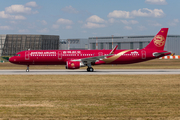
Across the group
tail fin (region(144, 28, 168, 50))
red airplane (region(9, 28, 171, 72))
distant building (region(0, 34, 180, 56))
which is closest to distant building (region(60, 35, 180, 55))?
distant building (region(0, 34, 180, 56))

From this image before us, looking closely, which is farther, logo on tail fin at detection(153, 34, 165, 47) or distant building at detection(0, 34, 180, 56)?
distant building at detection(0, 34, 180, 56)

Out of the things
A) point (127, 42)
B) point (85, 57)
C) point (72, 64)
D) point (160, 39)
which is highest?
point (127, 42)

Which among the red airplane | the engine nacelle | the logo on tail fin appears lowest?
the engine nacelle

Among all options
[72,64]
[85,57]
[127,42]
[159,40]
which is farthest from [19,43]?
[159,40]

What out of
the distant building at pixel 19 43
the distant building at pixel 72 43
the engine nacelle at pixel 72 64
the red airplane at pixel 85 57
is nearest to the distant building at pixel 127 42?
the distant building at pixel 72 43

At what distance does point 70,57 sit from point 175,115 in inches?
1321

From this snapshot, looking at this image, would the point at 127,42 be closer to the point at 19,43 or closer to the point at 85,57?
the point at 19,43

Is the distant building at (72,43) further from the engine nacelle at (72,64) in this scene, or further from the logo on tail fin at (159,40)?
the logo on tail fin at (159,40)

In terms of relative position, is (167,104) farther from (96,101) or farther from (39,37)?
(39,37)

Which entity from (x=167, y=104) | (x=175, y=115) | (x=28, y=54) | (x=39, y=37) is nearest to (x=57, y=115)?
(x=175, y=115)

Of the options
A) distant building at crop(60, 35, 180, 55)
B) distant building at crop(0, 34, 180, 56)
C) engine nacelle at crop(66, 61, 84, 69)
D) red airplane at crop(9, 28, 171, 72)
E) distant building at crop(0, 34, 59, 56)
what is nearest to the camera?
engine nacelle at crop(66, 61, 84, 69)

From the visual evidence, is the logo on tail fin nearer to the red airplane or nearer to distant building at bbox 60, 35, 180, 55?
the red airplane

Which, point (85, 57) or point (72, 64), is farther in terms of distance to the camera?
point (85, 57)

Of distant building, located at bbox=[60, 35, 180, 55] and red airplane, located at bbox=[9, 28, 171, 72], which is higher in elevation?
distant building, located at bbox=[60, 35, 180, 55]
